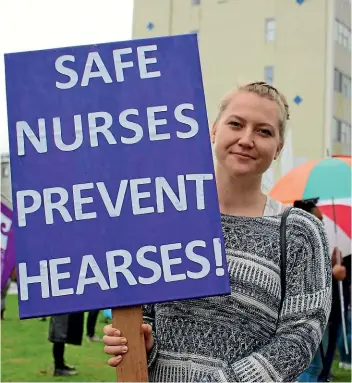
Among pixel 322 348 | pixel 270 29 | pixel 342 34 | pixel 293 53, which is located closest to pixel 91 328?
pixel 322 348

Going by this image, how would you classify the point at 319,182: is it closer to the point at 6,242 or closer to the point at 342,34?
the point at 6,242

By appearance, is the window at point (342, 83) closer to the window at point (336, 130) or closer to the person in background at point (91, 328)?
the window at point (336, 130)

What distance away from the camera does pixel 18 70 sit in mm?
1903

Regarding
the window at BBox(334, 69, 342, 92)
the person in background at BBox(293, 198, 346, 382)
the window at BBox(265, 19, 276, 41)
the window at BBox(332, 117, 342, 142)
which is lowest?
the person in background at BBox(293, 198, 346, 382)

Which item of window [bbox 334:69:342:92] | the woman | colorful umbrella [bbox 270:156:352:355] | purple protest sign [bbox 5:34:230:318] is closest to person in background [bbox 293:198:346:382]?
colorful umbrella [bbox 270:156:352:355]

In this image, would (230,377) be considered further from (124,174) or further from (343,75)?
(343,75)

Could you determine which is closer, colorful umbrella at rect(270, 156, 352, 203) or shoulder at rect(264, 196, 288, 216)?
shoulder at rect(264, 196, 288, 216)

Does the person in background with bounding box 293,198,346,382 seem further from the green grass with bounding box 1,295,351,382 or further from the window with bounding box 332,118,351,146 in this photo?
the window with bounding box 332,118,351,146

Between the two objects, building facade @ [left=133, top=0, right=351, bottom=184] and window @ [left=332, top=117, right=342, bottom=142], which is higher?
building facade @ [left=133, top=0, right=351, bottom=184]

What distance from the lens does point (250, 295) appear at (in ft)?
6.12

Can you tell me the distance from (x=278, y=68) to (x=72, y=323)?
2086 cm

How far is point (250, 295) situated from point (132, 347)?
0.33m

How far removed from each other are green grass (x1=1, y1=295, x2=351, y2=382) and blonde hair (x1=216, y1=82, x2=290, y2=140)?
538 cm

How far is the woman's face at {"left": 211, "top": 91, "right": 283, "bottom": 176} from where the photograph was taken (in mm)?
1917
